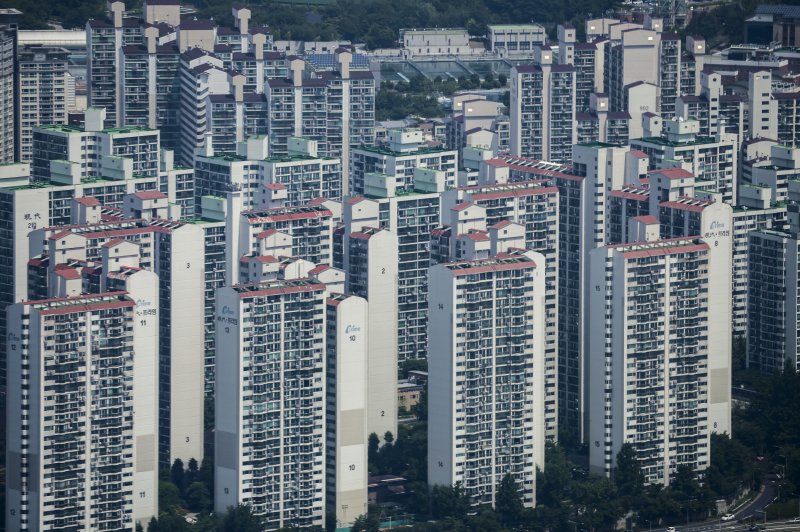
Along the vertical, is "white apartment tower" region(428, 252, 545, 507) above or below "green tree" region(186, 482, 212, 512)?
above

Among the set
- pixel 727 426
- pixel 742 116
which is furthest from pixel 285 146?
pixel 727 426

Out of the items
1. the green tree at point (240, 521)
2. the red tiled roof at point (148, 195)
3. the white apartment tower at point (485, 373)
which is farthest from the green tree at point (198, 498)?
the red tiled roof at point (148, 195)

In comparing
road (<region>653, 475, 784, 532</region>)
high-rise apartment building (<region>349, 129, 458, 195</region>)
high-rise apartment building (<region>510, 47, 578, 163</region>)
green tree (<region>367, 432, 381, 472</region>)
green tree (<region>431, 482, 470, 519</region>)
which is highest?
high-rise apartment building (<region>510, 47, 578, 163</region>)

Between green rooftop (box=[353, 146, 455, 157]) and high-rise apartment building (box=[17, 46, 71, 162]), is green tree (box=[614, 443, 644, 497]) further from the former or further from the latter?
high-rise apartment building (box=[17, 46, 71, 162])

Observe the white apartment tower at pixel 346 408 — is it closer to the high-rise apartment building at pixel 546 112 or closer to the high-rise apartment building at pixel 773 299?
the high-rise apartment building at pixel 773 299

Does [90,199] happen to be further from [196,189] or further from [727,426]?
[727,426]

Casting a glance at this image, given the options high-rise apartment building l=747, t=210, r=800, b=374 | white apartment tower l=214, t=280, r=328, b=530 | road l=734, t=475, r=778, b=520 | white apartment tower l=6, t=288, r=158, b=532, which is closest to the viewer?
white apartment tower l=6, t=288, r=158, b=532

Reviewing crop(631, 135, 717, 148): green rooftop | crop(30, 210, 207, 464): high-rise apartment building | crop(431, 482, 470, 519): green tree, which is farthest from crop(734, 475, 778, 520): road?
crop(631, 135, 717, 148): green rooftop
